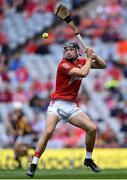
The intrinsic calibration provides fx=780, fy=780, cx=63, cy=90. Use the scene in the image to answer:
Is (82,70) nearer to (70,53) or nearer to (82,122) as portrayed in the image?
(70,53)

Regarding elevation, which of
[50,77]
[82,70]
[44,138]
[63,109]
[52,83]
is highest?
[82,70]

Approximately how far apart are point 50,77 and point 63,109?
9.99 m

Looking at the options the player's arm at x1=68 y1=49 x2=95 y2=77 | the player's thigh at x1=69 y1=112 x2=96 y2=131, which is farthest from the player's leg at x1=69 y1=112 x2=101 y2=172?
the player's arm at x1=68 y1=49 x2=95 y2=77

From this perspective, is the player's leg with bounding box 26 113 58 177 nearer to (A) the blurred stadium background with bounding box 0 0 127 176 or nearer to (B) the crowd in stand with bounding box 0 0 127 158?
(A) the blurred stadium background with bounding box 0 0 127 176

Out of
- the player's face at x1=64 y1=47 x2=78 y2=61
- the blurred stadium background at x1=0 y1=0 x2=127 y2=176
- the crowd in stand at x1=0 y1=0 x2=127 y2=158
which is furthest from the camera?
the crowd in stand at x1=0 y1=0 x2=127 y2=158

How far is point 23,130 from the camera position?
17.8 m

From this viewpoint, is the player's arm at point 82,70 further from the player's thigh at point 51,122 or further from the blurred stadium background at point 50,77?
the blurred stadium background at point 50,77

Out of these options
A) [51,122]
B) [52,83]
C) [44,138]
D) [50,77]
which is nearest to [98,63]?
[51,122]

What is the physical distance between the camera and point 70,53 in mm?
11555

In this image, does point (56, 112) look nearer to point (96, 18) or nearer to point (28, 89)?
point (28, 89)

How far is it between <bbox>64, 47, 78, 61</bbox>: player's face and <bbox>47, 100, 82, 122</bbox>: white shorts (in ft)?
2.19

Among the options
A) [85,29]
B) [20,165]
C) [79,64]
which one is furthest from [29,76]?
[79,64]

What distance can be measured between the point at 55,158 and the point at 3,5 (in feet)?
29.2

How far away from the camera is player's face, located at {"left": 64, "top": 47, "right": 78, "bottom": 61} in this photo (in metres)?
11.6
